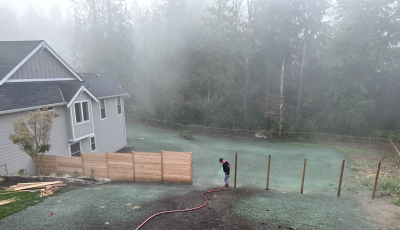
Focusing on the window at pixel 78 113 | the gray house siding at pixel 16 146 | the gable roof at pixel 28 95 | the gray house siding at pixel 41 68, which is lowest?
the gray house siding at pixel 16 146

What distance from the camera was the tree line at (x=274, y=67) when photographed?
2581cm

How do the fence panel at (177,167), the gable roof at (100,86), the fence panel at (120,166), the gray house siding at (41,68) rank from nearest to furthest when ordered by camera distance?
the fence panel at (177,167), the fence panel at (120,166), the gray house siding at (41,68), the gable roof at (100,86)

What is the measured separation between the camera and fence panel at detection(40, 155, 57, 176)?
12.3 m

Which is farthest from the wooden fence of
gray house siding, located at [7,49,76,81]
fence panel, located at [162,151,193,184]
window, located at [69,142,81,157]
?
gray house siding, located at [7,49,76,81]

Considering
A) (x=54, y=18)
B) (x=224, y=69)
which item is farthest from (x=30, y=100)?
(x=54, y=18)

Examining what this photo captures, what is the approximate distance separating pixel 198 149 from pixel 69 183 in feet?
36.9

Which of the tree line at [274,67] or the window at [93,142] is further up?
the tree line at [274,67]

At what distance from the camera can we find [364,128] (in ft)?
91.2

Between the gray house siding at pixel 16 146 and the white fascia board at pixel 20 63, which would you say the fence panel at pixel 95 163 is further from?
the white fascia board at pixel 20 63

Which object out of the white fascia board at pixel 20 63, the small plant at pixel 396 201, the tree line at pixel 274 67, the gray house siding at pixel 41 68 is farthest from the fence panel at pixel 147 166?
Answer: the tree line at pixel 274 67

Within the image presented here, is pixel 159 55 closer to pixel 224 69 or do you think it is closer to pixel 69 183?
pixel 224 69

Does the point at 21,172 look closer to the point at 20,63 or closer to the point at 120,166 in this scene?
the point at 120,166

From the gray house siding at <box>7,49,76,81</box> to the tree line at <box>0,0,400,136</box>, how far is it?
17288 mm

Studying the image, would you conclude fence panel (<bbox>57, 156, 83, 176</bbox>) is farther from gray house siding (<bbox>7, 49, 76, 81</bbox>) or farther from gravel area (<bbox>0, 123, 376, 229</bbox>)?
gray house siding (<bbox>7, 49, 76, 81</bbox>)
